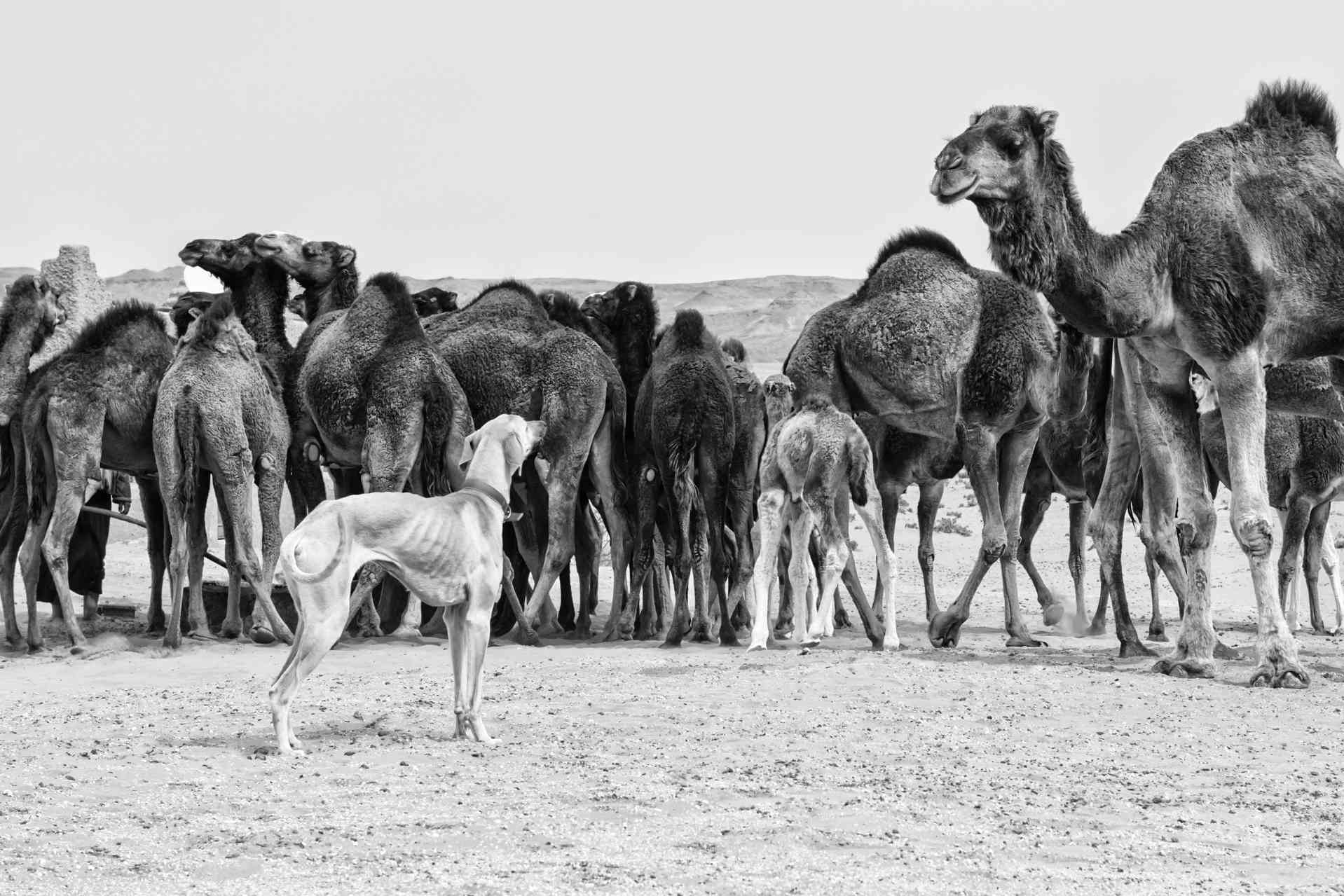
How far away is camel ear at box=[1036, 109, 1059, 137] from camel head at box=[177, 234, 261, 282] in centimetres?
848

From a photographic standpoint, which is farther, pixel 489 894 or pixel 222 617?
pixel 222 617

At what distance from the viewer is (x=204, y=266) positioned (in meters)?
16.1

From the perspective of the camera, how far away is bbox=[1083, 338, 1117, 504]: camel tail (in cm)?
1322

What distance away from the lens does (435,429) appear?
14.1 m

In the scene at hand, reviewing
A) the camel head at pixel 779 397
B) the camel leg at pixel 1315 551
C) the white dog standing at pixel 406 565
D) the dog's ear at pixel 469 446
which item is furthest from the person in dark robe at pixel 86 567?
the camel leg at pixel 1315 551

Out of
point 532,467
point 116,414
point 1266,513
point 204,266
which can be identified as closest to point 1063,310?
point 1266,513

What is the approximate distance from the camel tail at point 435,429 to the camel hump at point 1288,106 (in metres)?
6.63

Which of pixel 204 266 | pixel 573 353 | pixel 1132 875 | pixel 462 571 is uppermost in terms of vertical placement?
pixel 204 266

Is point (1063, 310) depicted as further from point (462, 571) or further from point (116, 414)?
point (116, 414)

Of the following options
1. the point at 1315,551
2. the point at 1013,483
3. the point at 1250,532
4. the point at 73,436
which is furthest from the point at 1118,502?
the point at 73,436

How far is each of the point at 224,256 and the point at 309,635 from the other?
9.04 metres

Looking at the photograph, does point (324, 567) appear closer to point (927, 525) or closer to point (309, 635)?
point (309, 635)

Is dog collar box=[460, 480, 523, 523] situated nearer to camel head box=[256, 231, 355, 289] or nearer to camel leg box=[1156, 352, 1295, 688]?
camel leg box=[1156, 352, 1295, 688]

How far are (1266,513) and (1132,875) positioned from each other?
17.0 feet
